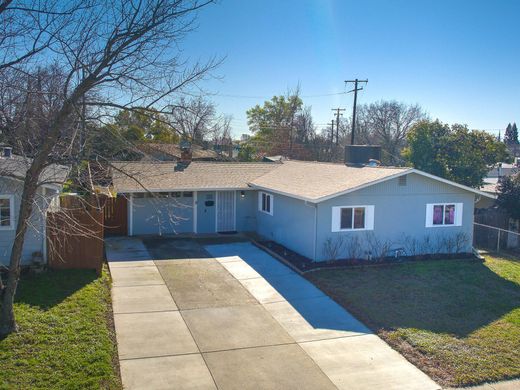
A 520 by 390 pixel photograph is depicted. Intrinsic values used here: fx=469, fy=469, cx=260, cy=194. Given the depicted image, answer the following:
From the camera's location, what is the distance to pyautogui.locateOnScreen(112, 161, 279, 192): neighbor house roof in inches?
719

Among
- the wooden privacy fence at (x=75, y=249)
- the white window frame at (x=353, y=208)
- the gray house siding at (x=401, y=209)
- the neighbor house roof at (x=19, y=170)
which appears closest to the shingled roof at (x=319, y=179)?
the gray house siding at (x=401, y=209)

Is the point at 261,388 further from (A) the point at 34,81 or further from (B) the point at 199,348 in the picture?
(A) the point at 34,81

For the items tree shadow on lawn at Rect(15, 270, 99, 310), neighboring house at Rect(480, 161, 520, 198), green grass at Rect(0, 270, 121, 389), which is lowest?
green grass at Rect(0, 270, 121, 389)

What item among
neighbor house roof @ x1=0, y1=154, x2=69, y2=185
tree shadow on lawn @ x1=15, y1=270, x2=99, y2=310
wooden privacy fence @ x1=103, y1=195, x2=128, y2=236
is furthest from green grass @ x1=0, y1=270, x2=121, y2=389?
wooden privacy fence @ x1=103, y1=195, x2=128, y2=236

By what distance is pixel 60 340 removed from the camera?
8.41 metres

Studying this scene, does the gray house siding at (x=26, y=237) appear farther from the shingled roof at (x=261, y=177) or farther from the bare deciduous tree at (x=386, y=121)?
the bare deciduous tree at (x=386, y=121)

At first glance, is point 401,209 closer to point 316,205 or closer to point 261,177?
point 316,205

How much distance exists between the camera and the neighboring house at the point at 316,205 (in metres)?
15.3

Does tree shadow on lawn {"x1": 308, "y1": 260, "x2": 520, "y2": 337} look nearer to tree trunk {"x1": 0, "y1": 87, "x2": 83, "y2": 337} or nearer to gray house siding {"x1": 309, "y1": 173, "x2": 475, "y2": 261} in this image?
gray house siding {"x1": 309, "y1": 173, "x2": 475, "y2": 261}

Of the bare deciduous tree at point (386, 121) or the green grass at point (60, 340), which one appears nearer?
the green grass at point (60, 340)

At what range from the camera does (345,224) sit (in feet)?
50.8

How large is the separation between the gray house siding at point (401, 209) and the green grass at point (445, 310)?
4.01 feet

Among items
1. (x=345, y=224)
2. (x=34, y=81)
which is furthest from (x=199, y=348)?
(x=345, y=224)

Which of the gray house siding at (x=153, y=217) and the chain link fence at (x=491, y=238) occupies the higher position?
the gray house siding at (x=153, y=217)
